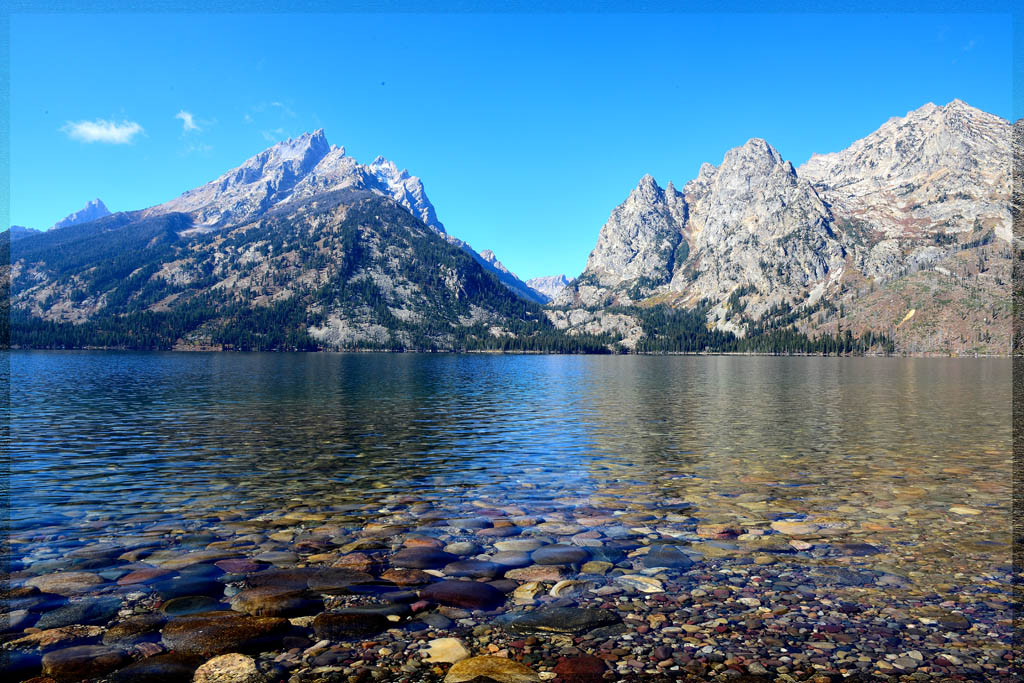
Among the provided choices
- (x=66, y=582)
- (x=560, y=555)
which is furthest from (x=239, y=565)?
(x=560, y=555)

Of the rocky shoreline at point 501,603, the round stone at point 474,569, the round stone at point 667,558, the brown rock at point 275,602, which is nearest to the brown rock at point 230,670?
the rocky shoreline at point 501,603

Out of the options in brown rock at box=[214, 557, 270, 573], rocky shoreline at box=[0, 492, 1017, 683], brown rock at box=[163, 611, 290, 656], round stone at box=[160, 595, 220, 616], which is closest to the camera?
rocky shoreline at box=[0, 492, 1017, 683]

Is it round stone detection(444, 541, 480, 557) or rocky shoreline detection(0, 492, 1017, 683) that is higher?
rocky shoreline detection(0, 492, 1017, 683)

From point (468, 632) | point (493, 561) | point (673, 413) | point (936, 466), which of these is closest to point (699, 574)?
point (493, 561)

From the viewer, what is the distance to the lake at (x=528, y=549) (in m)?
9.71

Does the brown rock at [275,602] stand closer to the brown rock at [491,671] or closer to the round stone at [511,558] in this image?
the brown rock at [491,671]

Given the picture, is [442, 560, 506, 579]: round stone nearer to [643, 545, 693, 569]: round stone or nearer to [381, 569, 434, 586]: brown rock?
[381, 569, 434, 586]: brown rock

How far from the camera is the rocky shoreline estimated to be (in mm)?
9062

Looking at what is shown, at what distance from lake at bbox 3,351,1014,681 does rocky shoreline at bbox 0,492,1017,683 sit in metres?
0.07

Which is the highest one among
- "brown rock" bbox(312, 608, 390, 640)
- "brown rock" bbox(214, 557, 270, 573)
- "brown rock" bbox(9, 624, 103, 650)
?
"brown rock" bbox(9, 624, 103, 650)

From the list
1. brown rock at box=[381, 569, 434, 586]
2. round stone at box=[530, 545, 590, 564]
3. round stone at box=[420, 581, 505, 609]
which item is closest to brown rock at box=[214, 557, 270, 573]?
brown rock at box=[381, 569, 434, 586]

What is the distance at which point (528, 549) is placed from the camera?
15.6m

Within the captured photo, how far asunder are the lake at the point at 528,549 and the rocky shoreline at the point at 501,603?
2.6 inches

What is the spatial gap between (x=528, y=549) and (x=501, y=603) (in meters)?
3.95
